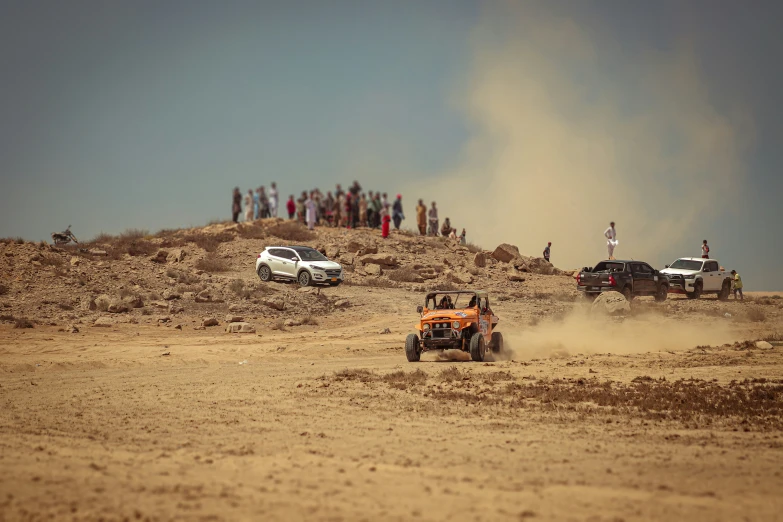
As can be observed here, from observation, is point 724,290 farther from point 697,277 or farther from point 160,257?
point 160,257

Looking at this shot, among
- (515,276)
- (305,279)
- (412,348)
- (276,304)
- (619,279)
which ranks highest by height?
(515,276)

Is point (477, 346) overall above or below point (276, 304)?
below

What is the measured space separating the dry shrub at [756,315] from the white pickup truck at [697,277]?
11.9 feet

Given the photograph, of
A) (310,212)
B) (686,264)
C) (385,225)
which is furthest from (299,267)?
(686,264)

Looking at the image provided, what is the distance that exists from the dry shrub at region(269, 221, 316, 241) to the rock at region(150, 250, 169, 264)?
7.27 m

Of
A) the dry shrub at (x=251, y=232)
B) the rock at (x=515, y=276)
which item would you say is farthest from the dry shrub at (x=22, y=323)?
the rock at (x=515, y=276)

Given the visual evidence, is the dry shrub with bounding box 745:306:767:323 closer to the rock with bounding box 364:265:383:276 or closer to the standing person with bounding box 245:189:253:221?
the rock with bounding box 364:265:383:276

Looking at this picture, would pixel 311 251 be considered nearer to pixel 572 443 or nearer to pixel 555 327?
pixel 555 327

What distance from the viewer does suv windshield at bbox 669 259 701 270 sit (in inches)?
1479

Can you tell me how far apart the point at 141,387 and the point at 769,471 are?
1200cm

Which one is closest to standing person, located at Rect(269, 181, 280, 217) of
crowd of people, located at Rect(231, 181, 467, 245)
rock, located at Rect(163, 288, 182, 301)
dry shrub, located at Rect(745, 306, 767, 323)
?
crowd of people, located at Rect(231, 181, 467, 245)

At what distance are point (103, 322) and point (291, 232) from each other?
2036cm

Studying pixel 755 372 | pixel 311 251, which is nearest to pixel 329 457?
pixel 755 372

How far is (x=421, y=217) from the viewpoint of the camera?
53.0 meters
